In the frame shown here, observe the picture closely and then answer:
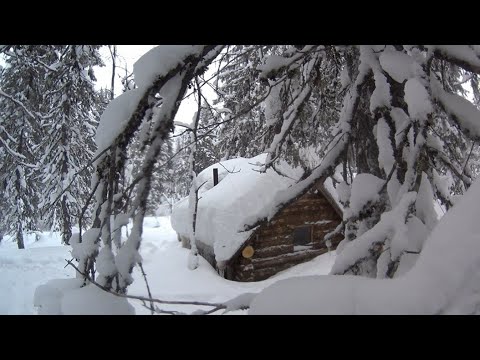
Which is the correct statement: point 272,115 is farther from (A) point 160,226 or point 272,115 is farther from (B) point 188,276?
(A) point 160,226

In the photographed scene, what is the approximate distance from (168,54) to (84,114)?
11150mm

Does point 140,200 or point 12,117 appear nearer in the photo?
point 140,200

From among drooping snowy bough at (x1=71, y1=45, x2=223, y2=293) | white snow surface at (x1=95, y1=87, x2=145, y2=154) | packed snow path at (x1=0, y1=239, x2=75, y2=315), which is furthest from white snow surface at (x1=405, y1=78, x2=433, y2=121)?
packed snow path at (x1=0, y1=239, x2=75, y2=315)

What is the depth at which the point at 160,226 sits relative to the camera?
2472 cm

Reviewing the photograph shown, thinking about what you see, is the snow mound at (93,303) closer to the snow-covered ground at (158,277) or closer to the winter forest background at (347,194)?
the winter forest background at (347,194)

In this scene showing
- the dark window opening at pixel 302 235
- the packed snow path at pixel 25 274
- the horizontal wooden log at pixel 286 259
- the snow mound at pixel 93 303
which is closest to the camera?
the snow mound at pixel 93 303

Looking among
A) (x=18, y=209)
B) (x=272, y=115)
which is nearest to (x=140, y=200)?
(x=272, y=115)

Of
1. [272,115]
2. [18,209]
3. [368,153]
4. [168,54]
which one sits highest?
[272,115]

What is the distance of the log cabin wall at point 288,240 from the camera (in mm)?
12492

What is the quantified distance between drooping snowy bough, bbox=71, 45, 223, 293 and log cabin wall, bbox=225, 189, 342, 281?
10.7 m

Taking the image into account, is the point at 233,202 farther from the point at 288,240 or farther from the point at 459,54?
the point at 459,54

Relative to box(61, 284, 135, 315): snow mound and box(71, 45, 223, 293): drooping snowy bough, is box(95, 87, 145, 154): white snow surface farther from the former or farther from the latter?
box(61, 284, 135, 315): snow mound

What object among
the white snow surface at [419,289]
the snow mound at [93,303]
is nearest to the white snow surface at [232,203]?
the snow mound at [93,303]

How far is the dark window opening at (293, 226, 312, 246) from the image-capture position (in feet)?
44.3
